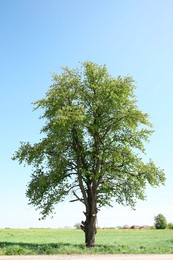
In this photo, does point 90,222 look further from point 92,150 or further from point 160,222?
point 160,222

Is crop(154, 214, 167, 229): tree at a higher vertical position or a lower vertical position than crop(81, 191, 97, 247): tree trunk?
higher

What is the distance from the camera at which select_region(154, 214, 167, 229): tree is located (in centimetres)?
10655

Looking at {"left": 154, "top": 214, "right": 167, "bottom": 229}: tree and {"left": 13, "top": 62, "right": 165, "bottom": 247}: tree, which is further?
{"left": 154, "top": 214, "right": 167, "bottom": 229}: tree

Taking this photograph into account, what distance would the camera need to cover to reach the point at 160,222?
107 m

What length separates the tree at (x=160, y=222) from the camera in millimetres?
106550

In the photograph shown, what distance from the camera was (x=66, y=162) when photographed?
39.2m

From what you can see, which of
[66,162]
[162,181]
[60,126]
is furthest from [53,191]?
[162,181]

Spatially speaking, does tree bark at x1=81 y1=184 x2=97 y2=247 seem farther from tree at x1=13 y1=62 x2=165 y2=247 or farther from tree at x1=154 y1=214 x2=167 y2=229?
tree at x1=154 y1=214 x2=167 y2=229

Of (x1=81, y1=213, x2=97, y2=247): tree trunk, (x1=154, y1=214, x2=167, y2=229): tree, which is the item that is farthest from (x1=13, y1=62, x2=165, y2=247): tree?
(x1=154, y1=214, x2=167, y2=229): tree

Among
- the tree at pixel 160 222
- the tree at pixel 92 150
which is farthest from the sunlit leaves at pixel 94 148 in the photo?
the tree at pixel 160 222

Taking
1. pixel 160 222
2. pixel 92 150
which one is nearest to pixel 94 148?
pixel 92 150

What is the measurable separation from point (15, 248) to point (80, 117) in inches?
539

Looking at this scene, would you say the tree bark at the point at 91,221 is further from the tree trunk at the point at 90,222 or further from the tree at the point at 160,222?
the tree at the point at 160,222

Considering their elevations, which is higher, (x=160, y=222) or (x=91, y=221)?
(x=160, y=222)
